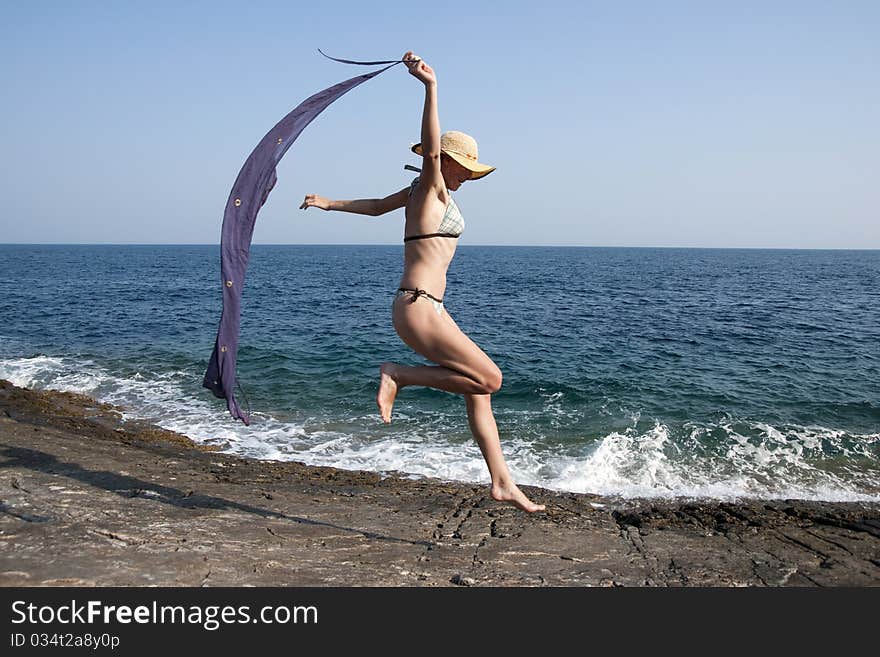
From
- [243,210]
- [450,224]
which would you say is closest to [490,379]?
[450,224]

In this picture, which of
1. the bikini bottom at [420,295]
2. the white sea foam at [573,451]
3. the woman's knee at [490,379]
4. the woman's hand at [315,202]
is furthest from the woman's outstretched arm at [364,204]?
the white sea foam at [573,451]

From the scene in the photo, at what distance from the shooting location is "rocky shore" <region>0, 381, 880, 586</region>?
4.50 metres

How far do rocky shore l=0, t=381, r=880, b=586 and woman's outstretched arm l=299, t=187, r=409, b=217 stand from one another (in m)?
2.65

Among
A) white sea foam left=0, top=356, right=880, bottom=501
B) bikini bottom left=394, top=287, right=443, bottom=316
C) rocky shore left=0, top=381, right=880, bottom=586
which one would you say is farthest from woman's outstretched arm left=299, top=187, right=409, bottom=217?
white sea foam left=0, top=356, right=880, bottom=501

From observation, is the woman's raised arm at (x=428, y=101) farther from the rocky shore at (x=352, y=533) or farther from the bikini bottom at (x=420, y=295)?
the rocky shore at (x=352, y=533)

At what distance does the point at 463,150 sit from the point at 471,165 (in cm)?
13

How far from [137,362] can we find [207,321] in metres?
10.3

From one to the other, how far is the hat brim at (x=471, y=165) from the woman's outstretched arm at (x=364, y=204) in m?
0.49

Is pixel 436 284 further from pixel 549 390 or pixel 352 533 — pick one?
pixel 549 390

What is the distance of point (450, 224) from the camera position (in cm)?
427

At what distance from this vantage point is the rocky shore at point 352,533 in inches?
177

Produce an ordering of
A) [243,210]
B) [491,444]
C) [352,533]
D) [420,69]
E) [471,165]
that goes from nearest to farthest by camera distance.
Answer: [420,69] → [471,165] → [243,210] → [491,444] → [352,533]
